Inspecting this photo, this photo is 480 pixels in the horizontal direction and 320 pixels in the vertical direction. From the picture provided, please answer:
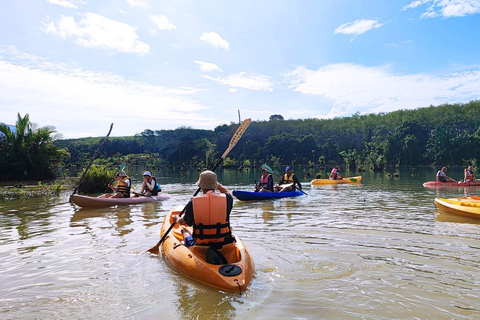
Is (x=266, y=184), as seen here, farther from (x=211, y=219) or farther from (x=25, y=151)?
(x=25, y=151)

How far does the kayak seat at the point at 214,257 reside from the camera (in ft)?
15.3

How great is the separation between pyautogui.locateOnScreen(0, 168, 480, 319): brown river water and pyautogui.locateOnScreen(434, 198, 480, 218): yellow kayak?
0.19 meters

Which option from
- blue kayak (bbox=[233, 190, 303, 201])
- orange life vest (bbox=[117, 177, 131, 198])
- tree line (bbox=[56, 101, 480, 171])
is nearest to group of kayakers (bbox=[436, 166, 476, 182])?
blue kayak (bbox=[233, 190, 303, 201])

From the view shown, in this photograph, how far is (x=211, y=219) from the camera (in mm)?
4715

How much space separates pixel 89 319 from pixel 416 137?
196 ft

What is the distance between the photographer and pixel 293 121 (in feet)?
292

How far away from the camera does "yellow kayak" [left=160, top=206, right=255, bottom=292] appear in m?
4.25

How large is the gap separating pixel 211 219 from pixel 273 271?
1154 mm

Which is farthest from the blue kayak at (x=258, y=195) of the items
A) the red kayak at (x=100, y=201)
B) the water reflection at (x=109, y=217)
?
the water reflection at (x=109, y=217)

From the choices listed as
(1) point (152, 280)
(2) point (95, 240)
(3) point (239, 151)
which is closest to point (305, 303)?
(1) point (152, 280)

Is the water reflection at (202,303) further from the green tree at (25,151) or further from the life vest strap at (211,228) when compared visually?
the green tree at (25,151)

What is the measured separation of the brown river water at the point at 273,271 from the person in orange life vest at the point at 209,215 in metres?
0.61

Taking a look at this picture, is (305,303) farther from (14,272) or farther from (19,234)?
(19,234)

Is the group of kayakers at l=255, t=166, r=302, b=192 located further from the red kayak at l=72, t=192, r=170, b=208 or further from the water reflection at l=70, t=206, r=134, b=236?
the water reflection at l=70, t=206, r=134, b=236
